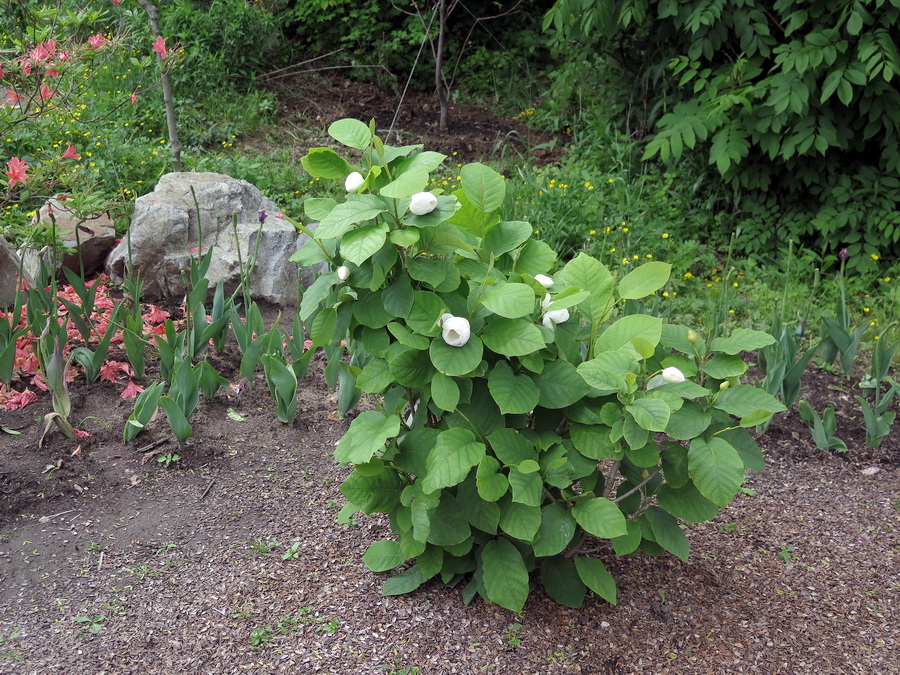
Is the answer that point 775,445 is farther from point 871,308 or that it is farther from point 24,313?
point 24,313

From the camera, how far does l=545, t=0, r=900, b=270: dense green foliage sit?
4.32 m

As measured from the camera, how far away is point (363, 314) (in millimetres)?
1802

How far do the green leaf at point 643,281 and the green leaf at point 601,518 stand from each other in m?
0.48

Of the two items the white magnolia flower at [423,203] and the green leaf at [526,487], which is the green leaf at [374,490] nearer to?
the green leaf at [526,487]

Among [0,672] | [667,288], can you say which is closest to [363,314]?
[0,672]

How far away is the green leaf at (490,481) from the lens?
67.7 inches

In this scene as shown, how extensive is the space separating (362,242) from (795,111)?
11.7 ft

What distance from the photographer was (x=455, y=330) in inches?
64.9

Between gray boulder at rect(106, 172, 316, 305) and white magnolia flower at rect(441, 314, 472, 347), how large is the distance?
2.47 m

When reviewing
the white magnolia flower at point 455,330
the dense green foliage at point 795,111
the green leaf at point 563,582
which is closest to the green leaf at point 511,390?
the white magnolia flower at point 455,330

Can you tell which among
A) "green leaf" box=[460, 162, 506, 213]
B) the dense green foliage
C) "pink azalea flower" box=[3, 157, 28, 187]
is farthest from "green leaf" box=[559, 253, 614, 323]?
the dense green foliage

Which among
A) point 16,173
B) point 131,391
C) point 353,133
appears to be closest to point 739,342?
point 353,133

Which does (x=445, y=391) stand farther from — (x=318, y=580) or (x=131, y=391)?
(x=131, y=391)

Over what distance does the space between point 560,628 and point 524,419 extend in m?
0.58
